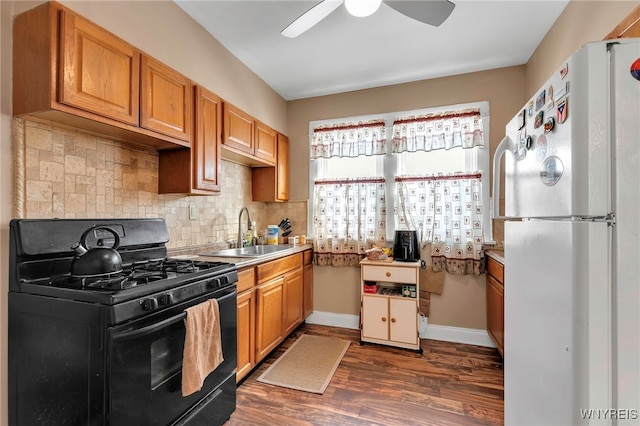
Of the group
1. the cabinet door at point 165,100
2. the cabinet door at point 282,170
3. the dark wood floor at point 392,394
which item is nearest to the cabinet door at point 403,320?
the dark wood floor at point 392,394

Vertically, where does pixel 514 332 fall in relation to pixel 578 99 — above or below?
Result: below

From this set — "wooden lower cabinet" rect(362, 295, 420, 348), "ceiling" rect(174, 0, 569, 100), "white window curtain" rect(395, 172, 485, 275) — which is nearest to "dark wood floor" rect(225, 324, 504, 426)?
"wooden lower cabinet" rect(362, 295, 420, 348)

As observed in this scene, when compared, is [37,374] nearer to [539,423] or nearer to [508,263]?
[539,423]

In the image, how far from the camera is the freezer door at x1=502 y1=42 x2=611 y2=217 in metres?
0.78

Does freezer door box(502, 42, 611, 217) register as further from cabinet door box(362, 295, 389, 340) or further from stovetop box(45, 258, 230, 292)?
cabinet door box(362, 295, 389, 340)

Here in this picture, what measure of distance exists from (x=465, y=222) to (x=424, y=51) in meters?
1.61

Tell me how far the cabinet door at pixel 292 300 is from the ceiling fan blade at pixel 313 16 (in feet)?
6.46

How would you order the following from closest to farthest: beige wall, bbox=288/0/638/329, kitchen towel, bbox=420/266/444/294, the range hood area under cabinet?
the range hood area under cabinet → beige wall, bbox=288/0/638/329 → kitchen towel, bbox=420/266/444/294

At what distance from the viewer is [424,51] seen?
254 cm

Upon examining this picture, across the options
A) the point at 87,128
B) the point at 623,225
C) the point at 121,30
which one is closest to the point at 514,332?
the point at 623,225

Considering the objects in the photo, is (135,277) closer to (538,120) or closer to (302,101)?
(538,120)

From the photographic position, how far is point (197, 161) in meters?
2.04

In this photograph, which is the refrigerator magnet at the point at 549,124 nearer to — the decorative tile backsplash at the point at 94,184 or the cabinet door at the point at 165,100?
the cabinet door at the point at 165,100

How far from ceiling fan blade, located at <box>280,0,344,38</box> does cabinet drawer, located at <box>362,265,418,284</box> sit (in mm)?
2044
